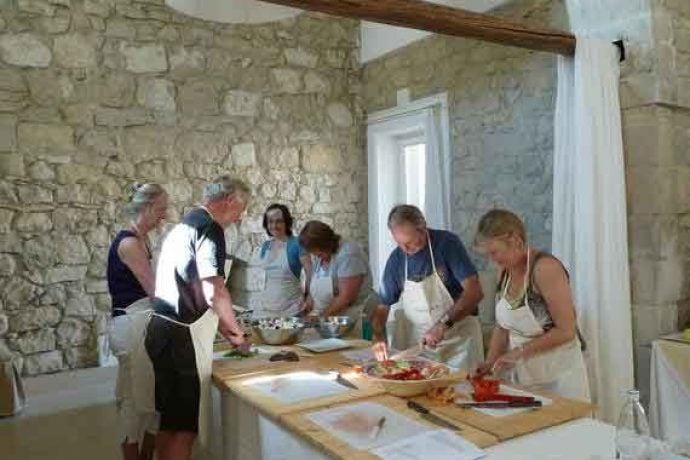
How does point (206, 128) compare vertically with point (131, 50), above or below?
below

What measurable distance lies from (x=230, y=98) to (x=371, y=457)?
3.79 metres

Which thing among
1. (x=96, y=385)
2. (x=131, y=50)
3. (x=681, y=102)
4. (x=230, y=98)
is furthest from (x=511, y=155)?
(x=96, y=385)

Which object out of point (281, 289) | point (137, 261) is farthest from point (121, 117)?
point (137, 261)

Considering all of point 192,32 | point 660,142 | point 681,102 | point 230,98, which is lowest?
point 660,142

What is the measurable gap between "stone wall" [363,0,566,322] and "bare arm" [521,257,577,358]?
5.16 feet

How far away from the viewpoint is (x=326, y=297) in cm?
341

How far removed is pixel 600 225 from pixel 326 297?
1504 millimetres

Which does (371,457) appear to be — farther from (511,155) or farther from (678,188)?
(511,155)

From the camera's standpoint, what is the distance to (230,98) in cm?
477

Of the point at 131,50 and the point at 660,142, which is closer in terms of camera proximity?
the point at 660,142

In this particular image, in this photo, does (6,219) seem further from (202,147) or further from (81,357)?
(202,147)

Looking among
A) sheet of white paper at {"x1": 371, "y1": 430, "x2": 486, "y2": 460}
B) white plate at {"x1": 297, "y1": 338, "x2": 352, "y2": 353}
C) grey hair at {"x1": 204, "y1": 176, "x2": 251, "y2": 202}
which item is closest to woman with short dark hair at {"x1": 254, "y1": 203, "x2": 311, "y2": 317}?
white plate at {"x1": 297, "y1": 338, "x2": 352, "y2": 353}

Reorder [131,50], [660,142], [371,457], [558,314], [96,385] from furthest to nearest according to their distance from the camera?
[131,50] → [96,385] → [660,142] → [558,314] → [371,457]

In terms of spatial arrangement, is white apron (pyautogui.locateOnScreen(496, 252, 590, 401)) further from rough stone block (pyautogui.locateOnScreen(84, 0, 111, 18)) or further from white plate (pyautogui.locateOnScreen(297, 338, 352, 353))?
rough stone block (pyautogui.locateOnScreen(84, 0, 111, 18))
